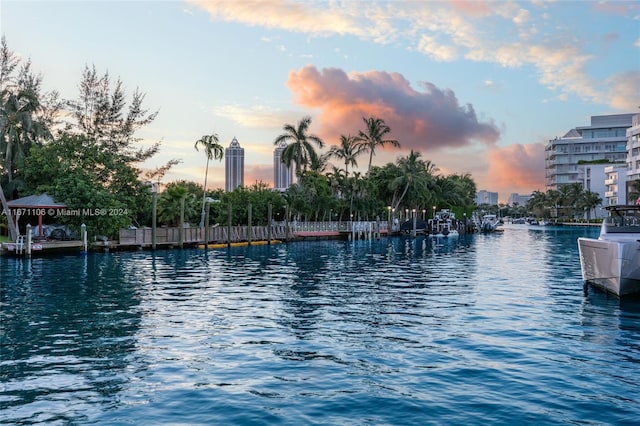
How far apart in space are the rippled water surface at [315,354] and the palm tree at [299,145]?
52.4 metres

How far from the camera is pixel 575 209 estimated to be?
15512 cm

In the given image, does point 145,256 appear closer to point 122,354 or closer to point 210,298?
point 210,298

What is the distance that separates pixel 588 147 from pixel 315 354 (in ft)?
645

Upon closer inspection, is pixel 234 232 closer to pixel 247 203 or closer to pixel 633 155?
pixel 247 203

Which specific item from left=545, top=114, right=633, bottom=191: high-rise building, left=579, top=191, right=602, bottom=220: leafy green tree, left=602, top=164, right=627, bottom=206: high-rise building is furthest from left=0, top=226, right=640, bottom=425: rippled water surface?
left=545, top=114, right=633, bottom=191: high-rise building

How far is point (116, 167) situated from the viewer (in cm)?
5228

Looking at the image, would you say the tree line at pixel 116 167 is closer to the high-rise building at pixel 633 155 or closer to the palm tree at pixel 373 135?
the palm tree at pixel 373 135

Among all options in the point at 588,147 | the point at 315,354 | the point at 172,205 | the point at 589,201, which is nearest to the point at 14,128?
the point at 172,205

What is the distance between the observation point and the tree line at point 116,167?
4828 centimetres

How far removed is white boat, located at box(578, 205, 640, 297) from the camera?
61.2 ft

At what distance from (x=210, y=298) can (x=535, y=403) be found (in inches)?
561

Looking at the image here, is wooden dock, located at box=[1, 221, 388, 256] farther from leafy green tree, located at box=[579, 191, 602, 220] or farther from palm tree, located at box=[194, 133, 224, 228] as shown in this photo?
leafy green tree, located at box=[579, 191, 602, 220]

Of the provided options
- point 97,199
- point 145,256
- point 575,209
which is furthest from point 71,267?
point 575,209

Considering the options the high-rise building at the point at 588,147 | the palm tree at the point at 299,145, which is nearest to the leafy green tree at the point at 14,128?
the palm tree at the point at 299,145
